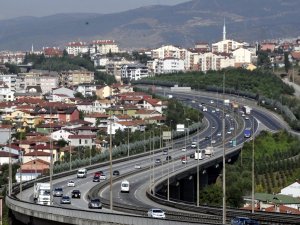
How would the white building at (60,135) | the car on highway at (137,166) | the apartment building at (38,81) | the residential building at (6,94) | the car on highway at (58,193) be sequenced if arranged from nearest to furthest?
the car on highway at (58,193), the car on highway at (137,166), the white building at (60,135), the residential building at (6,94), the apartment building at (38,81)

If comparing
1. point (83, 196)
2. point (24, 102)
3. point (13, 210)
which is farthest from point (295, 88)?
point (13, 210)

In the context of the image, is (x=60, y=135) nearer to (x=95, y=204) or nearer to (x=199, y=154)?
(x=199, y=154)

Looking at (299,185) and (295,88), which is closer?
(299,185)

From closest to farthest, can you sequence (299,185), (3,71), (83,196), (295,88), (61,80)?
(83,196) → (299,185) → (295,88) → (61,80) → (3,71)

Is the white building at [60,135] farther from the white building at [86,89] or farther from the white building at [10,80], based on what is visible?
the white building at [10,80]

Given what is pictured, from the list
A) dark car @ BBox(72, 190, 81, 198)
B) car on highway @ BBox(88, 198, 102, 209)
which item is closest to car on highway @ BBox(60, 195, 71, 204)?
dark car @ BBox(72, 190, 81, 198)

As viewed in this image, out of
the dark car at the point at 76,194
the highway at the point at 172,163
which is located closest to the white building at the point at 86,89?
the highway at the point at 172,163

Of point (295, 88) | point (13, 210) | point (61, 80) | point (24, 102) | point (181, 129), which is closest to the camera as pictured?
point (13, 210)

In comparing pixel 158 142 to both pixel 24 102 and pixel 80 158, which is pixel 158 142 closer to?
pixel 80 158
